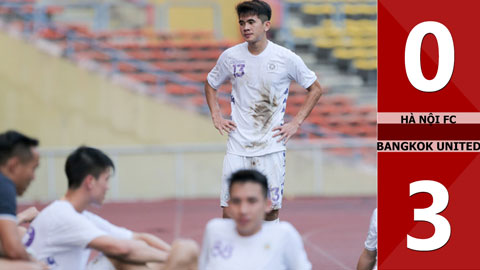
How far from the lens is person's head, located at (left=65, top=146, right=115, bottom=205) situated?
5.82 metres

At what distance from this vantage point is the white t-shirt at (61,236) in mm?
5789

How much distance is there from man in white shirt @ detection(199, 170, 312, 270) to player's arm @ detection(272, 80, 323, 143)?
192cm

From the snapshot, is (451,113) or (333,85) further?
(333,85)

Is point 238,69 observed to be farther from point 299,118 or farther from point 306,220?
point 306,220

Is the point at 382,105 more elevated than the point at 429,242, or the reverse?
the point at 382,105

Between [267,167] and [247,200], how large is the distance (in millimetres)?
2051

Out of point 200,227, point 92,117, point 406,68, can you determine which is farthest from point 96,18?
point 406,68

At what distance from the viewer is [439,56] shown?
5.45 metres

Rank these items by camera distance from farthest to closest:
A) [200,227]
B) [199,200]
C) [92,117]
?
[92,117], [199,200], [200,227]

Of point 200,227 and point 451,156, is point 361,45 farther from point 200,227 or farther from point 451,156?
point 451,156

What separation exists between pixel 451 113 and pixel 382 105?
1.36ft

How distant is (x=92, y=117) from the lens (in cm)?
1816

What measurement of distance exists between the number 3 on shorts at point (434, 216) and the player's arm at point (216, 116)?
2.33 m

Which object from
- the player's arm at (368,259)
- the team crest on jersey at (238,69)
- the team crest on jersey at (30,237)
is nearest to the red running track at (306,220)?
the player's arm at (368,259)
